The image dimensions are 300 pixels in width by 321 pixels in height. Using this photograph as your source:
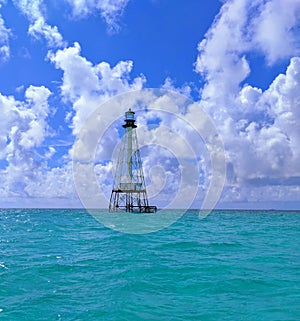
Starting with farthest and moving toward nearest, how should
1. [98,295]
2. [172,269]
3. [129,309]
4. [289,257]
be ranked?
[289,257] < [172,269] < [98,295] < [129,309]

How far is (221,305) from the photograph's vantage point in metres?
9.62

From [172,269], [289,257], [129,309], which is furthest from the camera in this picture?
[289,257]

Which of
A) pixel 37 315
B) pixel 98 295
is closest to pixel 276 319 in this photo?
pixel 98 295

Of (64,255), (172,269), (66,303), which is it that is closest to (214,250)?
(172,269)

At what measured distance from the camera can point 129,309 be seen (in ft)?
30.9

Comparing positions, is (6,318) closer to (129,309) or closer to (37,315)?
(37,315)

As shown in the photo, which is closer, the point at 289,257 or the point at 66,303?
the point at 66,303

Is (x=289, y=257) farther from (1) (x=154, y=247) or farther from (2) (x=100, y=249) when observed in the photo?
(2) (x=100, y=249)

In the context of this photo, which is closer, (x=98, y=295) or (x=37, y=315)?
(x=37, y=315)

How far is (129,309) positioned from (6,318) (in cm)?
319

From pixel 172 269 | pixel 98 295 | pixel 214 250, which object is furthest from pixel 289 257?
pixel 98 295

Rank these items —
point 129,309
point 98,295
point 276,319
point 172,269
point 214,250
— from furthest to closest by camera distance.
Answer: point 214,250
point 172,269
point 98,295
point 129,309
point 276,319

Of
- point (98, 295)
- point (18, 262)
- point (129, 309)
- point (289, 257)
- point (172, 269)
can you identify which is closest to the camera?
point (129, 309)

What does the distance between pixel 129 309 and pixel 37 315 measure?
95.8 inches
